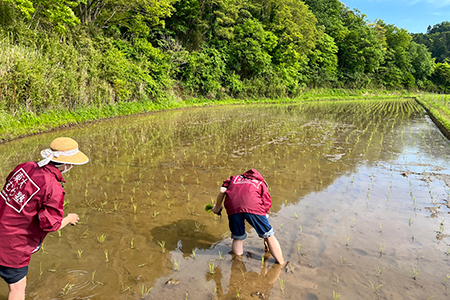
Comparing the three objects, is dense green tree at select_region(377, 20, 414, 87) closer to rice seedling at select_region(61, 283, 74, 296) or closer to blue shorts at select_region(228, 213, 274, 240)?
blue shorts at select_region(228, 213, 274, 240)

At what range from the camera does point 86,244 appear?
3.53 meters

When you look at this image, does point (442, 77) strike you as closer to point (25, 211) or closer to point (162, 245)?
point (162, 245)

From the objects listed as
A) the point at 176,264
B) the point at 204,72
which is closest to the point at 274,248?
the point at 176,264

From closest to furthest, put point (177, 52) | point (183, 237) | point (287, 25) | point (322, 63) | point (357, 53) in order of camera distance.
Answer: point (183, 237), point (177, 52), point (287, 25), point (322, 63), point (357, 53)

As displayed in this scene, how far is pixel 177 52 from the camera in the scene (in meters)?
21.3

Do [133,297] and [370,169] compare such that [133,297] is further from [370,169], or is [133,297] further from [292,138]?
[292,138]

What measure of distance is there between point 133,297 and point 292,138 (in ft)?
28.9

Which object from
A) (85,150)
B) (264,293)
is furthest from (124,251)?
(85,150)

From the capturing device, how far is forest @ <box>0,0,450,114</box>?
11078 mm

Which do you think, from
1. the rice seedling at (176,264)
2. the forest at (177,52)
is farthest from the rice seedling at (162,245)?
the forest at (177,52)

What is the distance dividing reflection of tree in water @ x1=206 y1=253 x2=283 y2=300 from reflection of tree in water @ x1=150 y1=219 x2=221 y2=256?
1.73ft

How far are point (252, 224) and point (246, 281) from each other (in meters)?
0.60

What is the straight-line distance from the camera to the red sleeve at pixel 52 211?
221cm

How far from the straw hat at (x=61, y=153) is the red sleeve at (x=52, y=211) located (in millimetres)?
236
